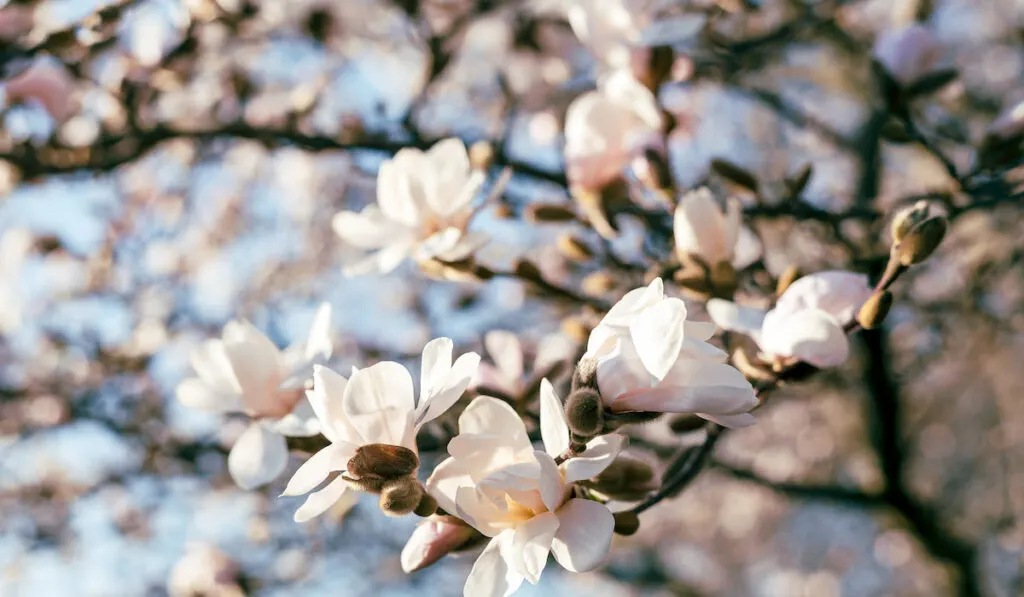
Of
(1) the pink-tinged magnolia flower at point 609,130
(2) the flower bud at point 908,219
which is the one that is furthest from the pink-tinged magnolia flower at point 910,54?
(2) the flower bud at point 908,219

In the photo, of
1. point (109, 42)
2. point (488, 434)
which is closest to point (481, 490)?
point (488, 434)

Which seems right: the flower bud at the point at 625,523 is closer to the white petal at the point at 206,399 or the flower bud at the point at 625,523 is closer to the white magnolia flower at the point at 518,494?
the white magnolia flower at the point at 518,494

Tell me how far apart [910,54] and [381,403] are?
1032 mm

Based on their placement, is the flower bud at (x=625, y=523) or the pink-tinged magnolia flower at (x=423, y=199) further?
the pink-tinged magnolia flower at (x=423, y=199)

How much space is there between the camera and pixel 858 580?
6.30 meters

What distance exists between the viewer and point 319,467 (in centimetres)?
71

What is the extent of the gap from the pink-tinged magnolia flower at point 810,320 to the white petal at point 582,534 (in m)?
0.25

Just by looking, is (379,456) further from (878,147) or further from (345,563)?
(345,563)

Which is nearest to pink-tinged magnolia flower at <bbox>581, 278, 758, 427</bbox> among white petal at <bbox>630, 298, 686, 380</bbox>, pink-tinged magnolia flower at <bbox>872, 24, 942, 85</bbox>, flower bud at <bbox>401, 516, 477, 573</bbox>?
white petal at <bbox>630, 298, 686, 380</bbox>

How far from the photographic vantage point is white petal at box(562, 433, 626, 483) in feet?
2.03

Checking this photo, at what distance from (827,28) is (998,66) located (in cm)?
318

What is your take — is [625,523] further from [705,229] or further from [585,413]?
[705,229]

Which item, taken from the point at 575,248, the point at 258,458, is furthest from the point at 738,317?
the point at 258,458

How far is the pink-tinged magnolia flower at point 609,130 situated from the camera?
1.14m
